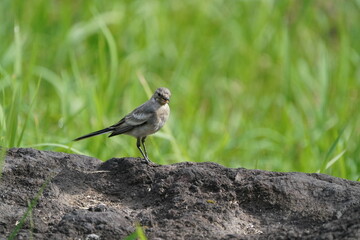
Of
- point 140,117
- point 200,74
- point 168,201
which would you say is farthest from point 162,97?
point 200,74

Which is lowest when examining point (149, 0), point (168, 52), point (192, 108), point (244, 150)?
point (244, 150)

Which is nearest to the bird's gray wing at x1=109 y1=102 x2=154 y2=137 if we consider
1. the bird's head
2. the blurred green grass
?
the bird's head

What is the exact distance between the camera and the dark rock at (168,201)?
2.96m

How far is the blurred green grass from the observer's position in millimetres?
6691

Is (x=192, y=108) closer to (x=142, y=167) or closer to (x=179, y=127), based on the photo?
(x=179, y=127)

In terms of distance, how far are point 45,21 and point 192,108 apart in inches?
94.7

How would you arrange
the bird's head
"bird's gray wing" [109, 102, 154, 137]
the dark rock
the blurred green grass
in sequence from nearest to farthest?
the dark rock → "bird's gray wing" [109, 102, 154, 137] → the bird's head → the blurred green grass

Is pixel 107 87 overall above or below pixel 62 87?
below

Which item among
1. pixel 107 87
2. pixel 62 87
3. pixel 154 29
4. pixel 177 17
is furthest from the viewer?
pixel 177 17

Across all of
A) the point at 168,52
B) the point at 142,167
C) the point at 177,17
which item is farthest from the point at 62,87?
the point at 142,167

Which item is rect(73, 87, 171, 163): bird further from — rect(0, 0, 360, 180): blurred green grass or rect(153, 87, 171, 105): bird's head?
rect(0, 0, 360, 180): blurred green grass

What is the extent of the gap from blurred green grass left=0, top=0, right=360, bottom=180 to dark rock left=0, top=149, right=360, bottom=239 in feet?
7.07

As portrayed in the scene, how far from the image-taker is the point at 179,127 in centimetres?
741

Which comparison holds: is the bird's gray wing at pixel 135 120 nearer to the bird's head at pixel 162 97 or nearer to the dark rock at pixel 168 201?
the bird's head at pixel 162 97
